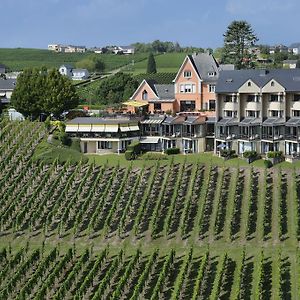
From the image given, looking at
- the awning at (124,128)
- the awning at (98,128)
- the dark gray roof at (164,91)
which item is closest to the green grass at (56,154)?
the awning at (98,128)

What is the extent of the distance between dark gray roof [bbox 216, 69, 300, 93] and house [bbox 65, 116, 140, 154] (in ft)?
40.2

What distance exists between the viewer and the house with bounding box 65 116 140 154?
84.8 m

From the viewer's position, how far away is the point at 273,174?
72375 millimetres

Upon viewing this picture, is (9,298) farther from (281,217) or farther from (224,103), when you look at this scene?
(224,103)

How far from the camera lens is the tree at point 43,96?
97.8m

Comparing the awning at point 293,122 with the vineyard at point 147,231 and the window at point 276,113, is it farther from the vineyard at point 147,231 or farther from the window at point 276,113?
the vineyard at point 147,231

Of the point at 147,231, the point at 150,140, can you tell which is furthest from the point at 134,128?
the point at 147,231

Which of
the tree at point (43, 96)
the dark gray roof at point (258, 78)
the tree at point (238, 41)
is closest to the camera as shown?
the dark gray roof at point (258, 78)

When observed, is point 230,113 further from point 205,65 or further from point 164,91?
point 164,91

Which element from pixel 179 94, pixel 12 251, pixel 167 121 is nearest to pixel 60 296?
pixel 12 251

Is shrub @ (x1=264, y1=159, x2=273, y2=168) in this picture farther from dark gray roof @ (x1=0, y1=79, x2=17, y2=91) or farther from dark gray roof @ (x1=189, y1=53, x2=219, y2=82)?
dark gray roof @ (x1=0, y1=79, x2=17, y2=91)

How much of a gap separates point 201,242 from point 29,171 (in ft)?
81.7

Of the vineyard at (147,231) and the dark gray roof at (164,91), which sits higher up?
the dark gray roof at (164,91)

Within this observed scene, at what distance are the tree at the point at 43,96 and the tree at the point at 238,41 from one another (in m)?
35.7
